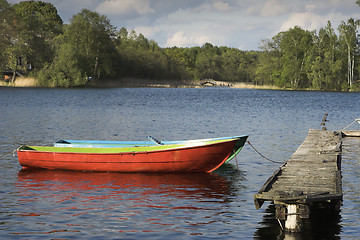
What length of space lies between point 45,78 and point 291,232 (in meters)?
94.0

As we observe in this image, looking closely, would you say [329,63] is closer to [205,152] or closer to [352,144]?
[352,144]

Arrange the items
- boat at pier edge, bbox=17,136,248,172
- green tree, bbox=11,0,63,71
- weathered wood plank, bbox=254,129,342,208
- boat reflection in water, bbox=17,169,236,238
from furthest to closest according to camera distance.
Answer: green tree, bbox=11,0,63,71
boat at pier edge, bbox=17,136,248,172
boat reflection in water, bbox=17,169,236,238
weathered wood plank, bbox=254,129,342,208

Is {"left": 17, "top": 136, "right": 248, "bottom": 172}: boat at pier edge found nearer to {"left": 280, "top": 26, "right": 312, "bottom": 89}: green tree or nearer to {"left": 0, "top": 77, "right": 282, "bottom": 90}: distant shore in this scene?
{"left": 0, "top": 77, "right": 282, "bottom": 90}: distant shore

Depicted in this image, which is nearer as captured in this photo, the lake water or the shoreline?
the lake water

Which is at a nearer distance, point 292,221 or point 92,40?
point 292,221

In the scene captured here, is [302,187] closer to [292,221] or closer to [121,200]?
[292,221]

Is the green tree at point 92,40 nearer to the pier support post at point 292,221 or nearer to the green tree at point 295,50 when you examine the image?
the green tree at point 295,50

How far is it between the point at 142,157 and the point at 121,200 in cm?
374

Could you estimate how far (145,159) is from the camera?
17.6 meters

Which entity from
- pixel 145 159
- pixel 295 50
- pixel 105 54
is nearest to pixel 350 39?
pixel 295 50

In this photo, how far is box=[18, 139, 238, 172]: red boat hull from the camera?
17484mm

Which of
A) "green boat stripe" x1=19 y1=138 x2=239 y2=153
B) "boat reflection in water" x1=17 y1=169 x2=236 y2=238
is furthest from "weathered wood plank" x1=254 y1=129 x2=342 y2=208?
"green boat stripe" x1=19 y1=138 x2=239 y2=153

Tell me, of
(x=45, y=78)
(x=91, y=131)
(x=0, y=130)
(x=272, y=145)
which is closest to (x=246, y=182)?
(x=272, y=145)

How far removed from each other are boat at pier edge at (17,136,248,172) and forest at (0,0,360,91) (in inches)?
3226
